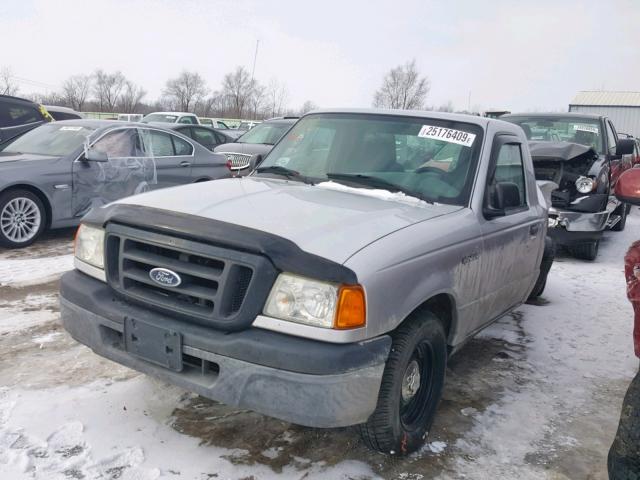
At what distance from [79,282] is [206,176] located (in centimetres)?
629

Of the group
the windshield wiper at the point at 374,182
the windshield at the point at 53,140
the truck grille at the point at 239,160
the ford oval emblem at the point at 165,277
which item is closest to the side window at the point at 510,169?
the windshield wiper at the point at 374,182

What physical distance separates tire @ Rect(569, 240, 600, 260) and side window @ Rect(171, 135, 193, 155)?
5839mm

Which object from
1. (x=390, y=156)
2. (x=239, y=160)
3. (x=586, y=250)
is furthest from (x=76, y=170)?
(x=586, y=250)

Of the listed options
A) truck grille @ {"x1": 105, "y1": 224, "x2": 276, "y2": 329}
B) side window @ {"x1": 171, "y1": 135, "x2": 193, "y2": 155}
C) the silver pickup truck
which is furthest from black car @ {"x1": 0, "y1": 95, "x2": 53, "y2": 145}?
truck grille @ {"x1": 105, "y1": 224, "x2": 276, "y2": 329}

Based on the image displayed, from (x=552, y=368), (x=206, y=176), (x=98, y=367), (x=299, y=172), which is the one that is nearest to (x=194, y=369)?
(x=98, y=367)

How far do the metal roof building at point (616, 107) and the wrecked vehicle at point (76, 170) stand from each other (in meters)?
32.0

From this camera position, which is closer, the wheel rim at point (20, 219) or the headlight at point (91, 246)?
the headlight at point (91, 246)

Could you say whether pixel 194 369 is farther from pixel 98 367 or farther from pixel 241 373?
pixel 98 367

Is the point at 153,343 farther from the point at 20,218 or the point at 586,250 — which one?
the point at 586,250

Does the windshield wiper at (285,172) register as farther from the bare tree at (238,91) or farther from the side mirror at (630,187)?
the bare tree at (238,91)

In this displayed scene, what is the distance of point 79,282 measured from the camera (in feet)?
9.93

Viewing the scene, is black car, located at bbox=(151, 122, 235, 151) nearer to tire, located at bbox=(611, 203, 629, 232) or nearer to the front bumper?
tire, located at bbox=(611, 203, 629, 232)

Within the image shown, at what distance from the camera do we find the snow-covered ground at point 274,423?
276cm

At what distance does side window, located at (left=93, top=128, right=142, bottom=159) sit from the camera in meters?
7.71
